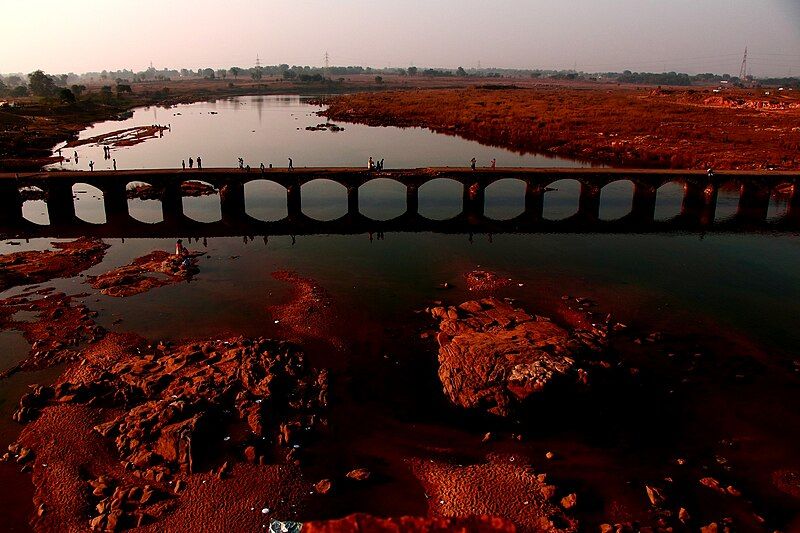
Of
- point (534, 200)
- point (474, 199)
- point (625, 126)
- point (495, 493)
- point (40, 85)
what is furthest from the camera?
point (40, 85)

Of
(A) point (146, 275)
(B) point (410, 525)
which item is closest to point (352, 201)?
(A) point (146, 275)

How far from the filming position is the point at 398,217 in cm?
4169

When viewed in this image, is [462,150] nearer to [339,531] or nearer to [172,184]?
[172,184]

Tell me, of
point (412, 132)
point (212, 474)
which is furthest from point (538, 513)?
point (412, 132)

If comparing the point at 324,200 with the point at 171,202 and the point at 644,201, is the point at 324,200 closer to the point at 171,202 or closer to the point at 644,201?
the point at 171,202

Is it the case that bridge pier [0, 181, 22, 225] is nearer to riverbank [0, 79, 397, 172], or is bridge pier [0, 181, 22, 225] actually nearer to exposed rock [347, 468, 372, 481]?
riverbank [0, 79, 397, 172]

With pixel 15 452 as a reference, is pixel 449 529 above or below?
above

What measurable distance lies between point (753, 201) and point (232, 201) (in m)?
41.0

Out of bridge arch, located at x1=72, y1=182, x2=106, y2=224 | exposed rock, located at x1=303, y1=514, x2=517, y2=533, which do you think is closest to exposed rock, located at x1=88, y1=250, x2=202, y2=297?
bridge arch, located at x1=72, y1=182, x2=106, y2=224

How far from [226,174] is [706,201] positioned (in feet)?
123

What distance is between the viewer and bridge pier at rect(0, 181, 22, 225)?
1559 inches

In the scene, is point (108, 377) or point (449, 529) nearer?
point (449, 529)

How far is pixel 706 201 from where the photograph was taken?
43.1 metres

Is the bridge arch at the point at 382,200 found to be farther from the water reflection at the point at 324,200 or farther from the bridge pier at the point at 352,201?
the water reflection at the point at 324,200
